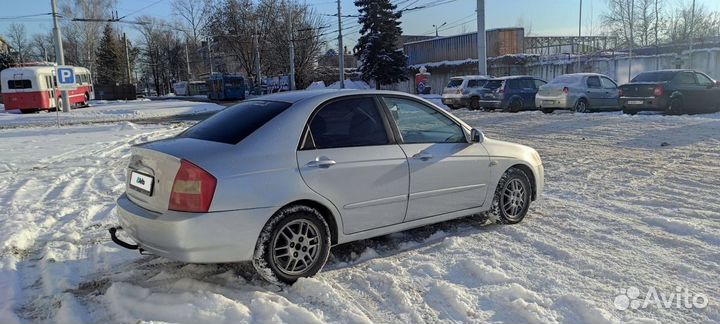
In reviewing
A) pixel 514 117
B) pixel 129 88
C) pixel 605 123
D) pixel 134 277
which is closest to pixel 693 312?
pixel 134 277

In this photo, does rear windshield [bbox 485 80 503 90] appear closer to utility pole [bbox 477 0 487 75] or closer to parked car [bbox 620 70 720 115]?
parked car [bbox 620 70 720 115]

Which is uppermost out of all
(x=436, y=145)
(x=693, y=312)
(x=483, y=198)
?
(x=436, y=145)

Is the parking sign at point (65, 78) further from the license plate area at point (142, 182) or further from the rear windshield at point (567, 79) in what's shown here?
the license plate area at point (142, 182)

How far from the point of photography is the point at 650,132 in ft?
42.9

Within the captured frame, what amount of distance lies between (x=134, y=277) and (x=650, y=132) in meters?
12.7

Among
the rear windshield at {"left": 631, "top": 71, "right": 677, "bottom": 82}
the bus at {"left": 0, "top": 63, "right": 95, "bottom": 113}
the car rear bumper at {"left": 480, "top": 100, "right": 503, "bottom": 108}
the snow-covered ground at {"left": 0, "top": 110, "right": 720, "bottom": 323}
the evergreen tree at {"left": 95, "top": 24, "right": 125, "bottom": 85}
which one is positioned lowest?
the snow-covered ground at {"left": 0, "top": 110, "right": 720, "bottom": 323}

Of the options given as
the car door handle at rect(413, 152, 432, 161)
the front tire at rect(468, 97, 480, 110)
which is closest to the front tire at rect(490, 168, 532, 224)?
the car door handle at rect(413, 152, 432, 161)

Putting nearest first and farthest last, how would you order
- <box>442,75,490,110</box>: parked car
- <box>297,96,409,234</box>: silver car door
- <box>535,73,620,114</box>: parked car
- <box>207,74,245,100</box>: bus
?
<box>297,96,409,234</box>: silver car door, <box>535,73,620,114</box>: parked car, <box>442,75,490,110</box>: parked car, <box>207,74,245,100</box>: bus

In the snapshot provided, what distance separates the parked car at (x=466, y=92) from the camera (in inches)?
971

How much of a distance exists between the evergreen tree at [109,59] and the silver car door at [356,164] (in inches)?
2976

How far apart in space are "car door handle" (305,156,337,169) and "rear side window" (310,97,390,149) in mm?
123

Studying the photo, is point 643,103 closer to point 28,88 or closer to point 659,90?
point 659,90

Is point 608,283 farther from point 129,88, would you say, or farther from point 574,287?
point 129,88

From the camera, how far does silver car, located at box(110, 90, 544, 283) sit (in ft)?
12.5
